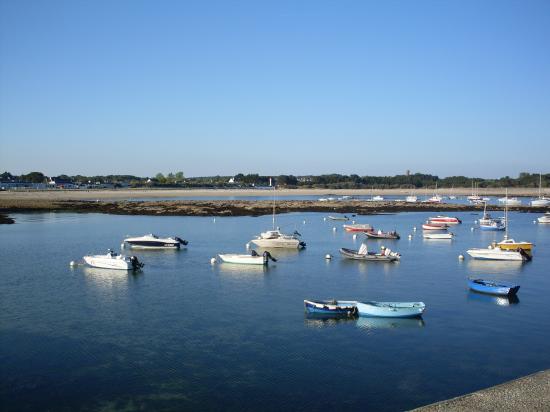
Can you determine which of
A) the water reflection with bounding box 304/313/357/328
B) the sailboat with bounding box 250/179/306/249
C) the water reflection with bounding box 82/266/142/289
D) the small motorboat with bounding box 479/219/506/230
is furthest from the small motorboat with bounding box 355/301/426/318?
the small motorboat with bounding box 479/219/506/230

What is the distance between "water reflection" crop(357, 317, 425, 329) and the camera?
25.2 meters

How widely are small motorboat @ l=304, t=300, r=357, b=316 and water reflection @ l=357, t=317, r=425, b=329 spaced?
67cm

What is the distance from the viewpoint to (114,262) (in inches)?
1516

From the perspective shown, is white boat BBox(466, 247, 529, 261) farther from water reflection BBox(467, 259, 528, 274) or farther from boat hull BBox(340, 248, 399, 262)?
boat hull BBox(340, 248, 399, 262)

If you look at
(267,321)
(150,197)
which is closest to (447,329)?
(267,321)

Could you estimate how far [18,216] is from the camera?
84.6 meters

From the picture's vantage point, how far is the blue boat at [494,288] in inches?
1224

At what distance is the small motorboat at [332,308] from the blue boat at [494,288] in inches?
399

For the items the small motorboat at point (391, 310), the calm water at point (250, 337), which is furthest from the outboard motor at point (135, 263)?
the small motorboat at point (391, 310)

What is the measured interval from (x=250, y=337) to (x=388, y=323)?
710cm

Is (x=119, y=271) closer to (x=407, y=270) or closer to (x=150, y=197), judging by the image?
(x=407, y=270)

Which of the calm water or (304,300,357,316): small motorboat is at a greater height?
(304,300,357,316): small motorboat

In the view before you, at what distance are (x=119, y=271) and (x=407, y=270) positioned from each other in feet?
71.0

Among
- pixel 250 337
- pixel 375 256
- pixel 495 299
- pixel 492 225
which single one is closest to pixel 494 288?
pixel 495 299
